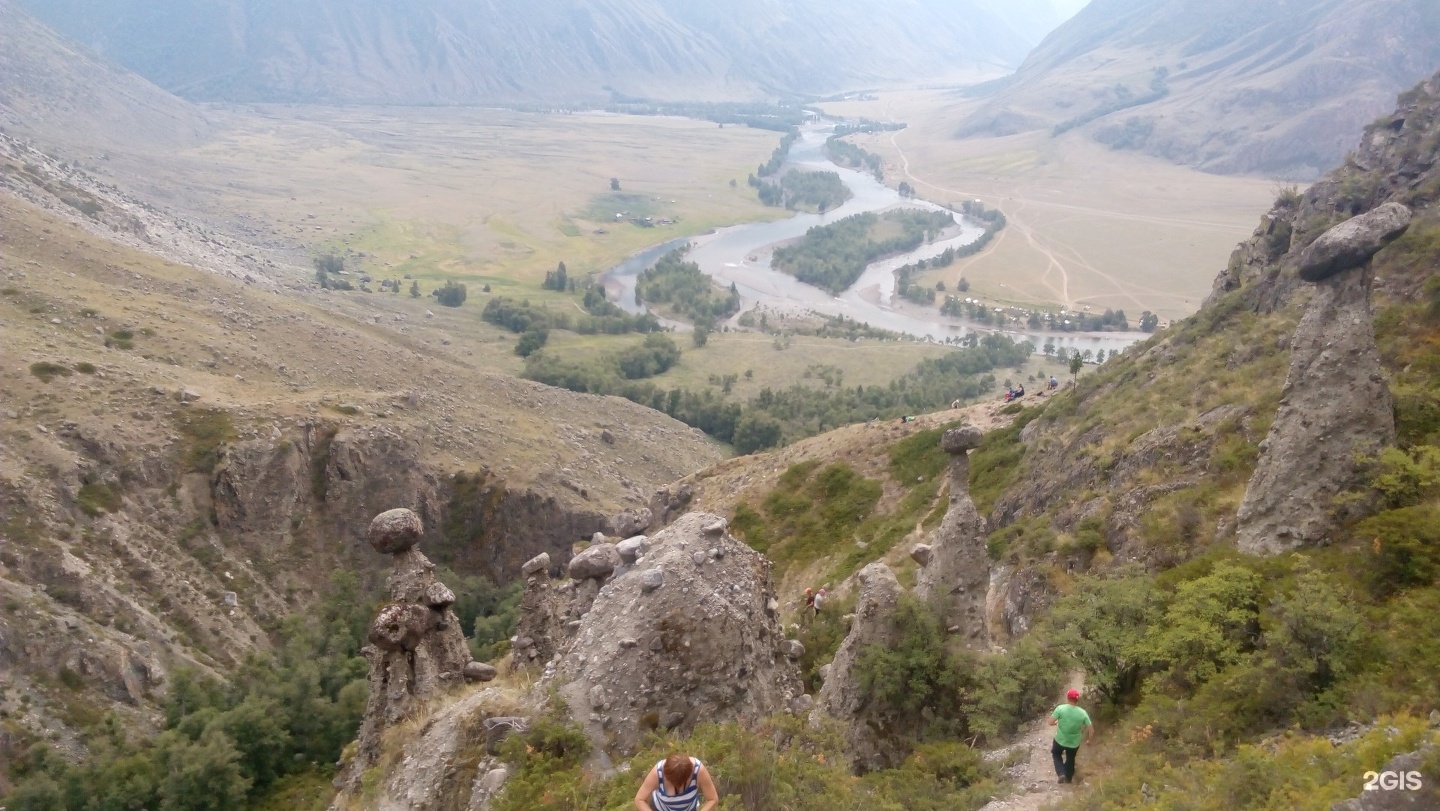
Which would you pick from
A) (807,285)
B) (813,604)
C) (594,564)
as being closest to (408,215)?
(807,285)

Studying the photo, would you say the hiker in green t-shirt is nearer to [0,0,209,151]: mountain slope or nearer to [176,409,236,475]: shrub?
[176,409,236,475]: shrub

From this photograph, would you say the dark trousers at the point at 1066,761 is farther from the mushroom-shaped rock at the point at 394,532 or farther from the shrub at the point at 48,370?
the shrub at the point at 48,370

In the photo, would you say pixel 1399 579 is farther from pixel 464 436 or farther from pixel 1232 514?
pixel 464 436

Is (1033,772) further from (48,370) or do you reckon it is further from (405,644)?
(48,370)

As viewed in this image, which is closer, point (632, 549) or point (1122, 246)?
point (632, 549)

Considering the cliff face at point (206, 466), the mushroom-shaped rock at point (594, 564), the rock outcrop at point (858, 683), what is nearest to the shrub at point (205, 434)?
the cliff face at point (206, 466)

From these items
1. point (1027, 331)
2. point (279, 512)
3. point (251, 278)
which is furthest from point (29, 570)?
point (1027, 331)

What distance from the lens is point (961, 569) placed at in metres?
18.3

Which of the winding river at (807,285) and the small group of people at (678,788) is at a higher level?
the small group of people at (678,788)

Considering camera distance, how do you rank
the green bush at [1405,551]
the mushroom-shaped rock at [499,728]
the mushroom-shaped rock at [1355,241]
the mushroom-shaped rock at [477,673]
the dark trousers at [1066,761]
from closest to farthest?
the green bush at [1405,551]
the dark trousers at [1066,761]
the mushroom-shaped rock at [499,728]
the mushroom-shaped rock at [1355,241]
the mushroom-shaped rock at [477,673]

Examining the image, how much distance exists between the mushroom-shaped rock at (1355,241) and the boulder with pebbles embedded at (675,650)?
38.0ft

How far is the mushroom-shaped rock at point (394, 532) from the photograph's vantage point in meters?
19.0

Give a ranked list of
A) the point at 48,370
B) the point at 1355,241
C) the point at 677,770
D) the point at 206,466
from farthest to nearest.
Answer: the point at 206,466, the point at 48,370, the point at 1355,241, the point at 677,770

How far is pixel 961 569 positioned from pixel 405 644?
11.8 meters
